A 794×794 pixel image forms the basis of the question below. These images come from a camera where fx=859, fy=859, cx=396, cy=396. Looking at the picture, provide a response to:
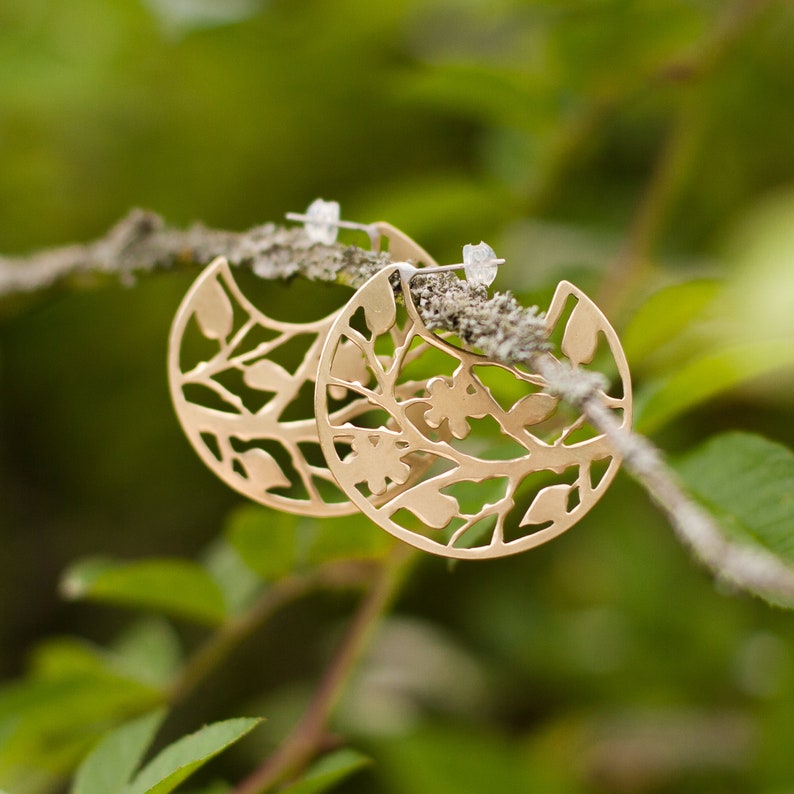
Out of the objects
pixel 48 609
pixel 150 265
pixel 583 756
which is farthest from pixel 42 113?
pixel 583 756

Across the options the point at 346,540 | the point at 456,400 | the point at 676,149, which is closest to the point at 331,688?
the point at 346,540

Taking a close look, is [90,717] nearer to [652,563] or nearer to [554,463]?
[554,463]

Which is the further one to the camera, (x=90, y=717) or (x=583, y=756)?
(x=583, y=756)

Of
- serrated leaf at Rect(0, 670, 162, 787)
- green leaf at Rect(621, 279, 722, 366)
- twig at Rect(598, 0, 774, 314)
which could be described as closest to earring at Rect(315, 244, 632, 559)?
green leaf at Rect(621, 279, 722, 366)

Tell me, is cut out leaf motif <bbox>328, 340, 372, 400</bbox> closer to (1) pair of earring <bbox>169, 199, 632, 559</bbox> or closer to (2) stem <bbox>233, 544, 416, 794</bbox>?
(1) pair of earring <bbox>169, 199, 632, 559</bbox>

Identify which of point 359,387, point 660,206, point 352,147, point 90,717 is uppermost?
point 352,147

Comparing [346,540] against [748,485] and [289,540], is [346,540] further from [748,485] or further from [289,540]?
[748,485]
